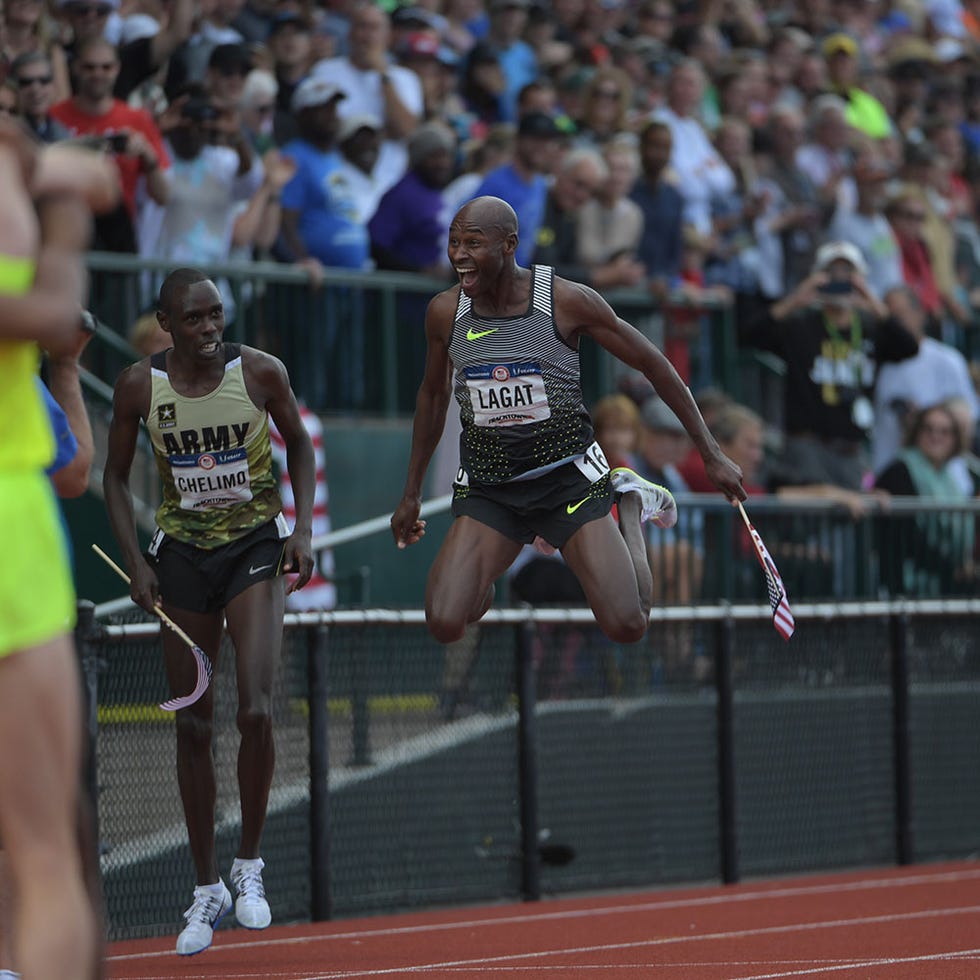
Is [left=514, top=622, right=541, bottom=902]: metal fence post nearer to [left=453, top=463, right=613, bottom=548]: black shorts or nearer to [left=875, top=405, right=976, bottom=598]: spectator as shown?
[left=453, top=463, right=613, bottom=548]: black shorts

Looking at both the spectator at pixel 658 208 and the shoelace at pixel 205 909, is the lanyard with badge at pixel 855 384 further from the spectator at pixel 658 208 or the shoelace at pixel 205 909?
the shoelace at pixel 205 909

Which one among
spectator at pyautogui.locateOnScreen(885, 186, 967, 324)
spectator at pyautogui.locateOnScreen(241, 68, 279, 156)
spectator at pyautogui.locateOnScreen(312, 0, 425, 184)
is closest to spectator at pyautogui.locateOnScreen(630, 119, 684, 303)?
spectator at pyautogui.locateOnScreen(312, 0, 425, 184)

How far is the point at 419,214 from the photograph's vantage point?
13.9 meters

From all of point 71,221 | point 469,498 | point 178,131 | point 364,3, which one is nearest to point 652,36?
point 364,3

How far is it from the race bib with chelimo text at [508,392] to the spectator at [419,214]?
202 inches

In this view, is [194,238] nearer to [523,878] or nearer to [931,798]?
[523,878]

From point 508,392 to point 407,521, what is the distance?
715mm

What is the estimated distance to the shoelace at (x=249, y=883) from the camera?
338 inches

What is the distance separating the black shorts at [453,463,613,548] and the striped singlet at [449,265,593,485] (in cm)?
6

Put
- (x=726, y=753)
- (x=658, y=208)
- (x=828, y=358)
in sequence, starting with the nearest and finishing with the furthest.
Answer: (x=726, y=753)
(x=828, y=358)
(x=658, y=208)

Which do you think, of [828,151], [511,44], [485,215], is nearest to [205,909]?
[485,215]

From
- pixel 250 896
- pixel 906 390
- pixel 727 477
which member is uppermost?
pixel 906 390

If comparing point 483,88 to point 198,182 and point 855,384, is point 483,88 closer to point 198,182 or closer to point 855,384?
point 855,384

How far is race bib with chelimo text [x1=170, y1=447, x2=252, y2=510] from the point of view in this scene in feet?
28.1
